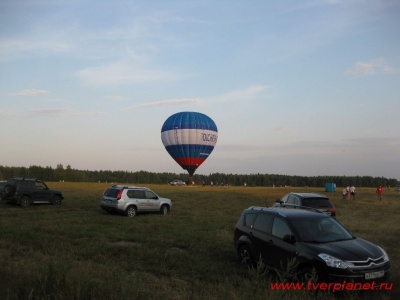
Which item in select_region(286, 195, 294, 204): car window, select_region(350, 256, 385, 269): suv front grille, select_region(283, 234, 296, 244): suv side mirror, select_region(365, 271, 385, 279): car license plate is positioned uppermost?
select_region(286, 195, 294, 204): car window

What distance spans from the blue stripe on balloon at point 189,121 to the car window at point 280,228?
4550cm

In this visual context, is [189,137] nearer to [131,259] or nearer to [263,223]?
[131,259]

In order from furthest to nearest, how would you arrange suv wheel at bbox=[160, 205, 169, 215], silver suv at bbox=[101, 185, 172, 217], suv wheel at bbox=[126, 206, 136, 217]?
suv wheel at bbox=[160, 205, 169, 215]
suv wheel at bbox=[126, 206, 136, 217]
silver suv at bbox=[101, 185, 172, 217]

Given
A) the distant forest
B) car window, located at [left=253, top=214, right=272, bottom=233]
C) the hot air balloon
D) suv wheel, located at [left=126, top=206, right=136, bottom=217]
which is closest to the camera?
car window, located at [left=253, top=214, right=272, bottom=233]

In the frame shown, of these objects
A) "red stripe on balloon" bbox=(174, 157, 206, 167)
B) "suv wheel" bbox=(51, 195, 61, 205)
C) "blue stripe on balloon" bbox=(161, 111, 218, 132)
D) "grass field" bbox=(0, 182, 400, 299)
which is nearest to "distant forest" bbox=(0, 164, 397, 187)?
"red stripe on balloon" bbox=(174, 157, 206, 167)

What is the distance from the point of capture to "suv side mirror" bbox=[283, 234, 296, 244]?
29.6 ft

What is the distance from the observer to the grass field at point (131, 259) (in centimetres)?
671

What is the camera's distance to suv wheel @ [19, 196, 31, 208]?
25944 millimetres

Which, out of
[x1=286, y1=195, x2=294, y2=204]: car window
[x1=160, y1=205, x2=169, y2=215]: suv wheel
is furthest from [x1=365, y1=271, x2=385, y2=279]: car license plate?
[x1=160, y1=205, x2=169, y2=215]: suv wheel

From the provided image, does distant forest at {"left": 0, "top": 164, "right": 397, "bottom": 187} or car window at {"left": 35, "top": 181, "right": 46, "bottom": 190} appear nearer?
car window at {"left": 35, "top": 181, "right": 46, "bottom": 190}

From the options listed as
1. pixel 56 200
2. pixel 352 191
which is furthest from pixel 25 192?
pixel 352 191

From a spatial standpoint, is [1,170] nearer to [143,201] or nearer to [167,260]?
[143,201]

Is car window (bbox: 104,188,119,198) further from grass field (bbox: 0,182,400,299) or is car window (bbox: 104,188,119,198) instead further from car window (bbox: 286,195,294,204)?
car window (bbox: 286,195,294,204)

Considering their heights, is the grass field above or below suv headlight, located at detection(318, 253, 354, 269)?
below
